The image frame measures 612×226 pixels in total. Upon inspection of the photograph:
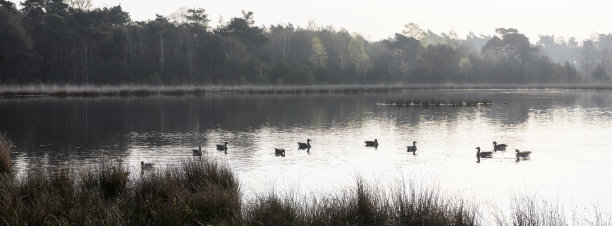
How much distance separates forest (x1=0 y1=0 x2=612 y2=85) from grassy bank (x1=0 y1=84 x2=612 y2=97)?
409cm

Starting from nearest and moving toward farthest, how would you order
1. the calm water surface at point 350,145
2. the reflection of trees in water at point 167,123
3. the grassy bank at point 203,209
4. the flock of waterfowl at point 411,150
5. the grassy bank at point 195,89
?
the grassy bank at point 203,209
the calm water surface at point 350,145
the flock of waterfowl at point 411,150
the reflection of trees in water at point 167,123
the grassy bank at point 195,89

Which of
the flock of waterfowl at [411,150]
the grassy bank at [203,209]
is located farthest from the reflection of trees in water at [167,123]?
the grassy bank at [203,209]

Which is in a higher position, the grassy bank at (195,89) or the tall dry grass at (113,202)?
the grassy bank at (195,89)

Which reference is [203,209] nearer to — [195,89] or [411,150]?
[411,150]

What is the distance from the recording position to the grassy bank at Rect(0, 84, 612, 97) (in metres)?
67.5

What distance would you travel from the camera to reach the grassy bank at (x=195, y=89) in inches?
2657

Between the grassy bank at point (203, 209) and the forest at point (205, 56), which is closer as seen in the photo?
the grassy bank at point (203, 209)

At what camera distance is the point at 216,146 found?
24438mm

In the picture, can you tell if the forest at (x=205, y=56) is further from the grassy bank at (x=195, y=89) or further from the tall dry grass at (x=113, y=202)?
the tall dry grass at (x=113, y=202)

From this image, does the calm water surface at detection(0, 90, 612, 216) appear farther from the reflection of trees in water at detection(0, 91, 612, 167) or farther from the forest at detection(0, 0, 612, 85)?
the forest at detection(0, 0, 612, 85)

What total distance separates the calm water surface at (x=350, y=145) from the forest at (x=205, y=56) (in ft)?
112

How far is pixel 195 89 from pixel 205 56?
13057 mm

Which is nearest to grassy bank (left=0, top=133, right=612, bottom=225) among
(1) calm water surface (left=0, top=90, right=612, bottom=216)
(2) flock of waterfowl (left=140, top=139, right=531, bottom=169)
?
(1) calm water surface (left=0, top=90, right=612, bottom=216)

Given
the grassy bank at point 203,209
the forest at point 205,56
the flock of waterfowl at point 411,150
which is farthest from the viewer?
the forest at point 205,56
